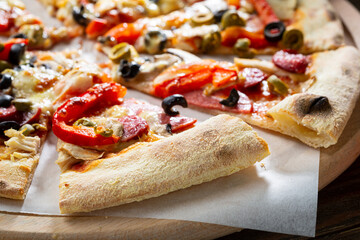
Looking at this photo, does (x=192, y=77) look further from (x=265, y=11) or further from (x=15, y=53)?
(x=15, y=53)

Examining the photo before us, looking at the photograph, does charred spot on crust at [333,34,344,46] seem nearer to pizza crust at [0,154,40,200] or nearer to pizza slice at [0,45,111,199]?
pizza slice at [0,45,111,199]

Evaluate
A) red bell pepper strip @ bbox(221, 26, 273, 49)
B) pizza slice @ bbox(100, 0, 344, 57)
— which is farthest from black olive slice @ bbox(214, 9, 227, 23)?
red bell pepper strip @ bbox(221, 26, 273, 49)

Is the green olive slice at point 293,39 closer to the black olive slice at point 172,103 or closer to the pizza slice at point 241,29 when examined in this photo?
the pizza slice at point 241,29

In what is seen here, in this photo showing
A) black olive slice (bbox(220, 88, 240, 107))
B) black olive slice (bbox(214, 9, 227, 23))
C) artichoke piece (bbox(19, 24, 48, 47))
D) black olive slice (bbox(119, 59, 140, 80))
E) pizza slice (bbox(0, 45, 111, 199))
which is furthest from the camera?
black olive slice (bbox(214, 9, 227, 23))

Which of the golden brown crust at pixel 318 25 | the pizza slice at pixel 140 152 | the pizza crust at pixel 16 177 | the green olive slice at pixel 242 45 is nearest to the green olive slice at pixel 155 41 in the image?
the green olive slice at pixel 242 45

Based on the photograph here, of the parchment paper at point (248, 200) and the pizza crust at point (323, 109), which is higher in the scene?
the pizza crust at point (323, 109)

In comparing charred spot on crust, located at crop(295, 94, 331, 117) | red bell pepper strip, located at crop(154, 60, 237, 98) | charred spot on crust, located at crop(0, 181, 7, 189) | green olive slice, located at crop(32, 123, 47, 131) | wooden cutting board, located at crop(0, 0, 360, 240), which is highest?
charred spot on crust, located at crop(295, 94, 331, 117)

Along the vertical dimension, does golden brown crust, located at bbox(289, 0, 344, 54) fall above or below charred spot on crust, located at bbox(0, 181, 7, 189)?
above
